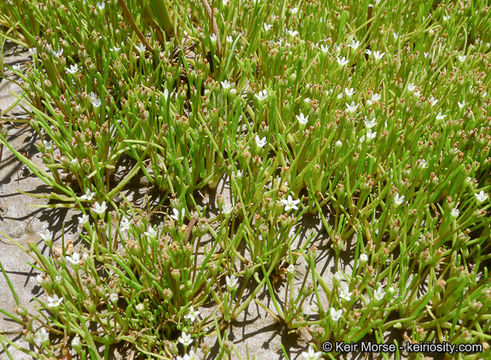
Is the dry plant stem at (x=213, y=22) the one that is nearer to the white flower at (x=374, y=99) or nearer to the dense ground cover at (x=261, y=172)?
Answer: the dense ground cover at (x=261, y=172)

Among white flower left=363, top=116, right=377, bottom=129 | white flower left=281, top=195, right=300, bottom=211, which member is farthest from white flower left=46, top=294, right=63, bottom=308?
white flower left=363, top=116, right=377, bottom=129

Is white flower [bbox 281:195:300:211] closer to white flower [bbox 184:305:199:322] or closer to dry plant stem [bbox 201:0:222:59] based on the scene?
white flower [bbox 184:305:199:322]

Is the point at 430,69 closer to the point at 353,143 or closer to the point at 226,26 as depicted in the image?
the point at 353,143

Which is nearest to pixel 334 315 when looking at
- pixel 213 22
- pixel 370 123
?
pixel 370 123

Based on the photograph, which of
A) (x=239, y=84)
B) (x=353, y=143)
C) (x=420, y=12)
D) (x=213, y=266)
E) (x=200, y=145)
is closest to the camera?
(x=213, y=266)

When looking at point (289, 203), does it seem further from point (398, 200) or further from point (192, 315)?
point (192, 315)

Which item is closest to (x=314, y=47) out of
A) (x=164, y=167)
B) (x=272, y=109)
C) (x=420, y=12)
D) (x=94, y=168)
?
(x=272, y=109)

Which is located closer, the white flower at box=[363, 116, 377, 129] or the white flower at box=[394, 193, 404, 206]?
the white flower at box=[394, 193, 404, 206]

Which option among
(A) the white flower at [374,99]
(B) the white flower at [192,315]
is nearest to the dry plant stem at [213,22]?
(A) the white flower at [374,99]

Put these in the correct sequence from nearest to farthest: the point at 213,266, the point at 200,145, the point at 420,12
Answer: the point at 213,266, the point at 200,145, the point at 420,12
